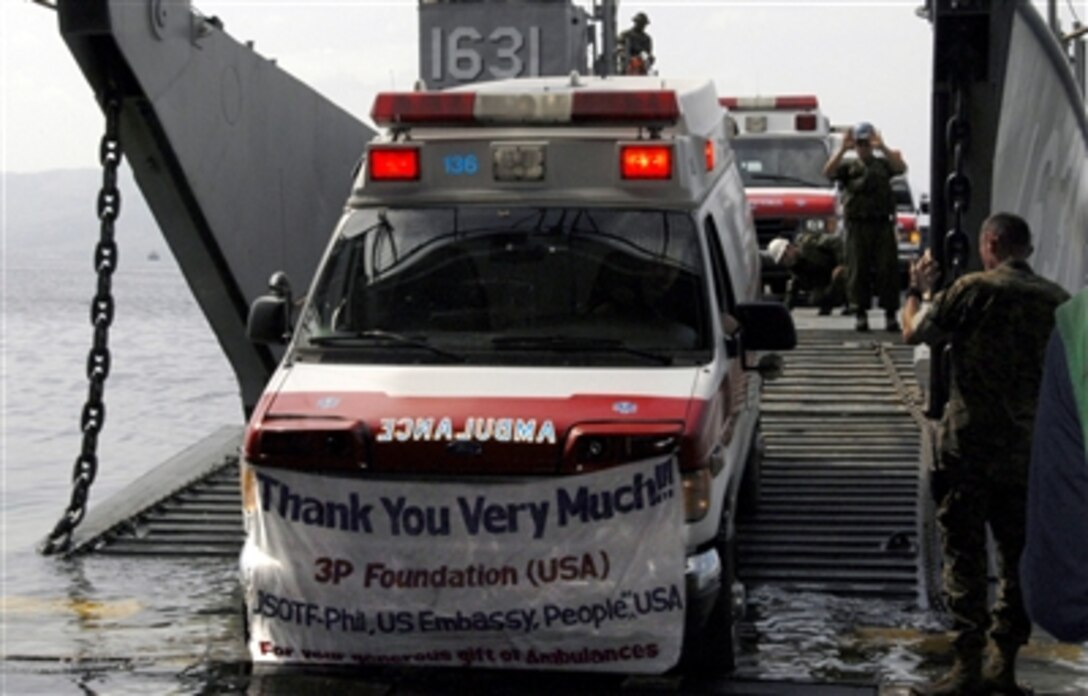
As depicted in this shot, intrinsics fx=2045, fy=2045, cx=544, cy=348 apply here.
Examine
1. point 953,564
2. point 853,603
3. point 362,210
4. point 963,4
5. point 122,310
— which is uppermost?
point 963,4

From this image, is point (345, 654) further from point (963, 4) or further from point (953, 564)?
point (963, 4)

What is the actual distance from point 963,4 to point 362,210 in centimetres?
265

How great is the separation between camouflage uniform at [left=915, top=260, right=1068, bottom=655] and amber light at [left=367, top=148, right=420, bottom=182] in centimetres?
217

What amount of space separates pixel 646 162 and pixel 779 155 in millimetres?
13674

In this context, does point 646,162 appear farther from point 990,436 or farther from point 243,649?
point 243,649

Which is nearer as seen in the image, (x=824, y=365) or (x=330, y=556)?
(x=330, y=556)

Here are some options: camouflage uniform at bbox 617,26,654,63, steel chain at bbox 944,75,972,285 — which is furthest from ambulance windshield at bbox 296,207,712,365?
camouflage uniform at bbox 617,26,654,63

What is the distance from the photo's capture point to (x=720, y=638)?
7695mm

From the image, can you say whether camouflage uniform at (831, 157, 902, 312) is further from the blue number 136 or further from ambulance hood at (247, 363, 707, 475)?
ambulance hood at (247, 363, 707, 475)

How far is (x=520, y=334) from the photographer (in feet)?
25.9

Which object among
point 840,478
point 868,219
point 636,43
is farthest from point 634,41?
point 840,478

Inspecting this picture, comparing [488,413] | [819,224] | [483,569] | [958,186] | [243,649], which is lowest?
[243,649]

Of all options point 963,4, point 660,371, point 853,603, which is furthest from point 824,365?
point 660,371

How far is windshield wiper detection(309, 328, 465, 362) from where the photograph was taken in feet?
25.5
